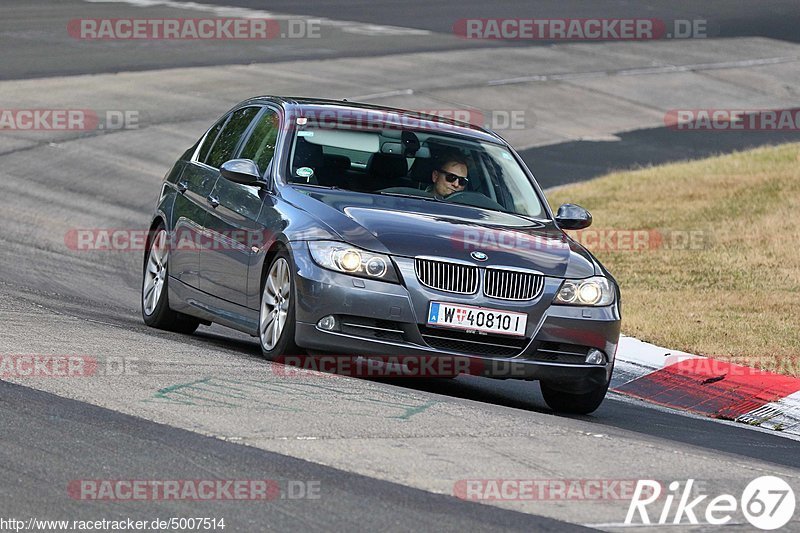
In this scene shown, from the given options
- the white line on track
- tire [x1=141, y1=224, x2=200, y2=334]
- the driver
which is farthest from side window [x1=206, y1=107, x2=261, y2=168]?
the white line on track

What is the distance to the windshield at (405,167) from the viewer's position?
10.2m

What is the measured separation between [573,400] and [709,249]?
8199mm

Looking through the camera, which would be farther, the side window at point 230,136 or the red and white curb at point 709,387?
the side window at point 230,136

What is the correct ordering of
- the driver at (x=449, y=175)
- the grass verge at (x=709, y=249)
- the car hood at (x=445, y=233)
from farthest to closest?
the grass verge at (x=709, y=249) < the driver at (x=449, y=175) < the car hood at (x=445, y=233)

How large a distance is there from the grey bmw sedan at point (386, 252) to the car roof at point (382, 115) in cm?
2

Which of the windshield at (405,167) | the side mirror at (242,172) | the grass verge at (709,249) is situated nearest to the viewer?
the side mirror at (242,172)

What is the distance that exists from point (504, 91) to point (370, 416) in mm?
23298

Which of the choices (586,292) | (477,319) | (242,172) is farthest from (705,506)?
(242,172)

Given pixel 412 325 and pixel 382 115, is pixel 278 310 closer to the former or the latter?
pixel 412 325

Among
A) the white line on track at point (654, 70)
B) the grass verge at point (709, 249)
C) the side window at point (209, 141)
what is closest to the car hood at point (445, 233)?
the side window at point (209, 141)

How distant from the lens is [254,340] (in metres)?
12.6

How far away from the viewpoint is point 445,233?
9.34 m

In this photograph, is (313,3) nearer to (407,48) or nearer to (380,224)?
(407,48)

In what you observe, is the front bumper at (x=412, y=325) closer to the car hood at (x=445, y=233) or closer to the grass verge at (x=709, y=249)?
the car hood at (x=445, y=233)
